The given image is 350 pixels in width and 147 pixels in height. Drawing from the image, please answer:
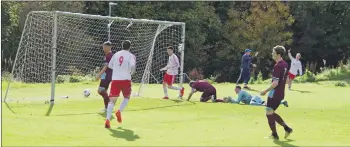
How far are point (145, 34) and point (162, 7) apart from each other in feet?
66.3

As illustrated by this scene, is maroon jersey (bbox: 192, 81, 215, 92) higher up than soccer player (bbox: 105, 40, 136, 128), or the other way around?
soccer player (bbox: 105, 40, 136, 128)

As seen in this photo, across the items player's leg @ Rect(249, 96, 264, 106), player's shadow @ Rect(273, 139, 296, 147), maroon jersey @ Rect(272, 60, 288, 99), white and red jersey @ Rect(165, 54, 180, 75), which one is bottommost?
player's leg @ Rect(249, 96, 264, 106)

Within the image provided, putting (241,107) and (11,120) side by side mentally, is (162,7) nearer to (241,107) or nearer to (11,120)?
(241,107)

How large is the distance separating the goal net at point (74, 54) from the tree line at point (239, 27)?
10836 mm

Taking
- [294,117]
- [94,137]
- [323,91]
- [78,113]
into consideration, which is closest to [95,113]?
[78,113]

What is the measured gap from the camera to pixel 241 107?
17.6 metres

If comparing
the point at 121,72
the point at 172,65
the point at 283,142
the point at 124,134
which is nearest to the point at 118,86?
the point at 121,72

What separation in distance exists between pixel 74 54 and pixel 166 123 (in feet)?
52.2

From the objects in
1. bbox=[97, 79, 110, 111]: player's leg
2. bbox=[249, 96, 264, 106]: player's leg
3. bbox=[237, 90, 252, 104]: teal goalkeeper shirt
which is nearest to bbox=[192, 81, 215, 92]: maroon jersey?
bbox=[237, 90, 252, 104]: teal goalkeeper shirt

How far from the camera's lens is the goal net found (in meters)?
20.6

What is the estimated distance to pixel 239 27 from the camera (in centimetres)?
5044

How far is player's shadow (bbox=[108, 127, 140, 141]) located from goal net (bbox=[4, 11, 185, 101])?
16.9ft

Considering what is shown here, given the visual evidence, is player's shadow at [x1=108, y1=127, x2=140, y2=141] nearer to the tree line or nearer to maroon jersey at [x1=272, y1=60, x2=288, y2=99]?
maroon jersey at [x1=272, y1=60, x2=288, y2=99]

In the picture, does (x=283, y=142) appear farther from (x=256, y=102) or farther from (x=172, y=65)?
(x=172, y=65)
